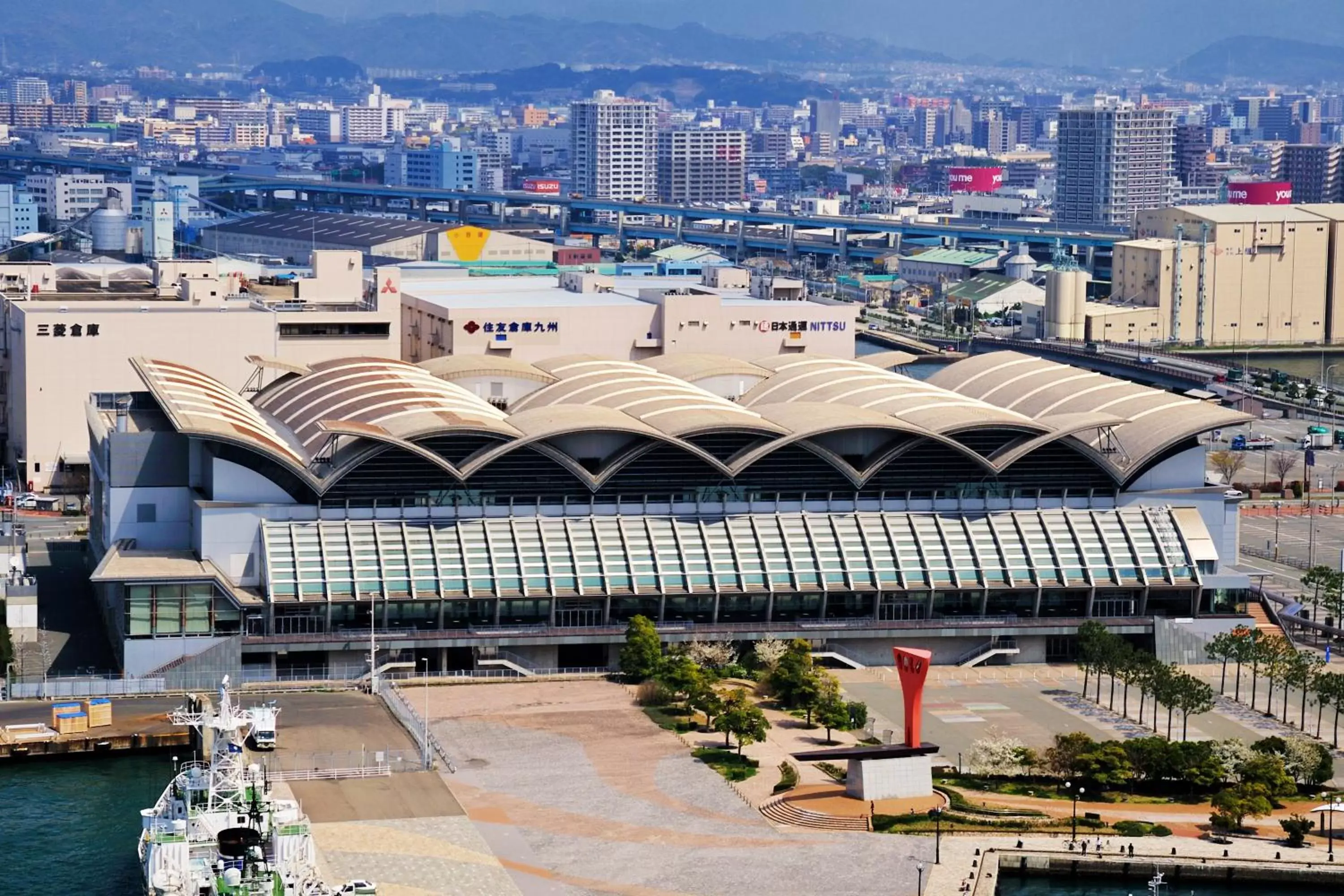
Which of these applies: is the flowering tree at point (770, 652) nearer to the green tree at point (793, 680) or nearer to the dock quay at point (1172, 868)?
the green tree at point (793, 680)

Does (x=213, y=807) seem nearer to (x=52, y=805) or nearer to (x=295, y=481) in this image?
(x=52, y=805)

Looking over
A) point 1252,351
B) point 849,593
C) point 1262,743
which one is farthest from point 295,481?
point 1252,351

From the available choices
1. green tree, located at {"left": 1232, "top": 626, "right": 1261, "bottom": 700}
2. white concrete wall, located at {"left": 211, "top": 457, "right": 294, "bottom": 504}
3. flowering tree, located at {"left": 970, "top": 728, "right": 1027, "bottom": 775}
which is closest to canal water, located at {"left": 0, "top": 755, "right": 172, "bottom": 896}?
white concrete wall, located at {"left": 211, "top": 457, "right": 294, "bottom": 504}

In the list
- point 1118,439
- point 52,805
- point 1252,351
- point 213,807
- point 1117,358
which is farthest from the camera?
point 1252,351

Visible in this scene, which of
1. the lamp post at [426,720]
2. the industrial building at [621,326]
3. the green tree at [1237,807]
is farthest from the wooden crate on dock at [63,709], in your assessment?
the industrial building at [621,326]

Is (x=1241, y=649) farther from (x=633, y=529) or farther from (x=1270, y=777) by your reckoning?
(x=633, y=529)

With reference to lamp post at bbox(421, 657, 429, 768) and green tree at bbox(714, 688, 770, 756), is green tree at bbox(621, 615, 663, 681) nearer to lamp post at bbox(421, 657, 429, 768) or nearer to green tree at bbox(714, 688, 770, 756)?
lamp post at bbox(421, 657, 429, 768)
